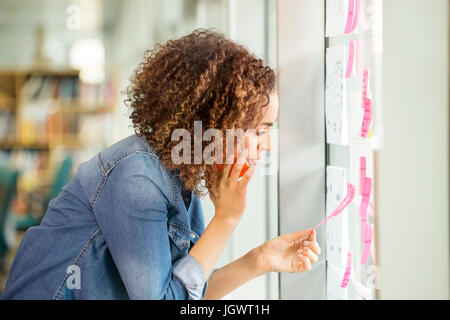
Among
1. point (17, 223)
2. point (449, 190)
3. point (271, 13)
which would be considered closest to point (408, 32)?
point (449, 190)

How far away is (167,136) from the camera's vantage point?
0.91m

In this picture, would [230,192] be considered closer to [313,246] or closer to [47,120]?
[313,246]

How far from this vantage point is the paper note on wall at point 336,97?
3.30ft

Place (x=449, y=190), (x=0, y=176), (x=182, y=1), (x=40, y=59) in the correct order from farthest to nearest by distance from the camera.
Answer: (x=40, y=59), (x=0, y=176), (x=182, y=1), (x=449, y=190)

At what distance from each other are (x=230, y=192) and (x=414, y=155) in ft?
1.25

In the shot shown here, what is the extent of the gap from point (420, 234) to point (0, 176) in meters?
2.45

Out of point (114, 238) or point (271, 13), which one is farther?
point (271, 13)

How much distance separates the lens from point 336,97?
1.05 m

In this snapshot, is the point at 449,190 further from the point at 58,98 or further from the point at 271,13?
the point at 58,98

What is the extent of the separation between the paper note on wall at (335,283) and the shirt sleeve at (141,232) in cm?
35

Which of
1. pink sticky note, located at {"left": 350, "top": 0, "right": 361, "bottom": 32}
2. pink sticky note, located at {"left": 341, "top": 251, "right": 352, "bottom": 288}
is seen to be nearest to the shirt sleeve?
pink sticky note, located at {"left": 341, "top": 251, "right": 352, "bottom": 288}

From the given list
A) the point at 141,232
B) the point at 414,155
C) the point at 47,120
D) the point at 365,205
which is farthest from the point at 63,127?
the point at 414,155

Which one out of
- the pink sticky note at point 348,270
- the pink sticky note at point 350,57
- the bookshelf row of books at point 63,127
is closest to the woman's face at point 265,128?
the pink sticky note at point 350,57
